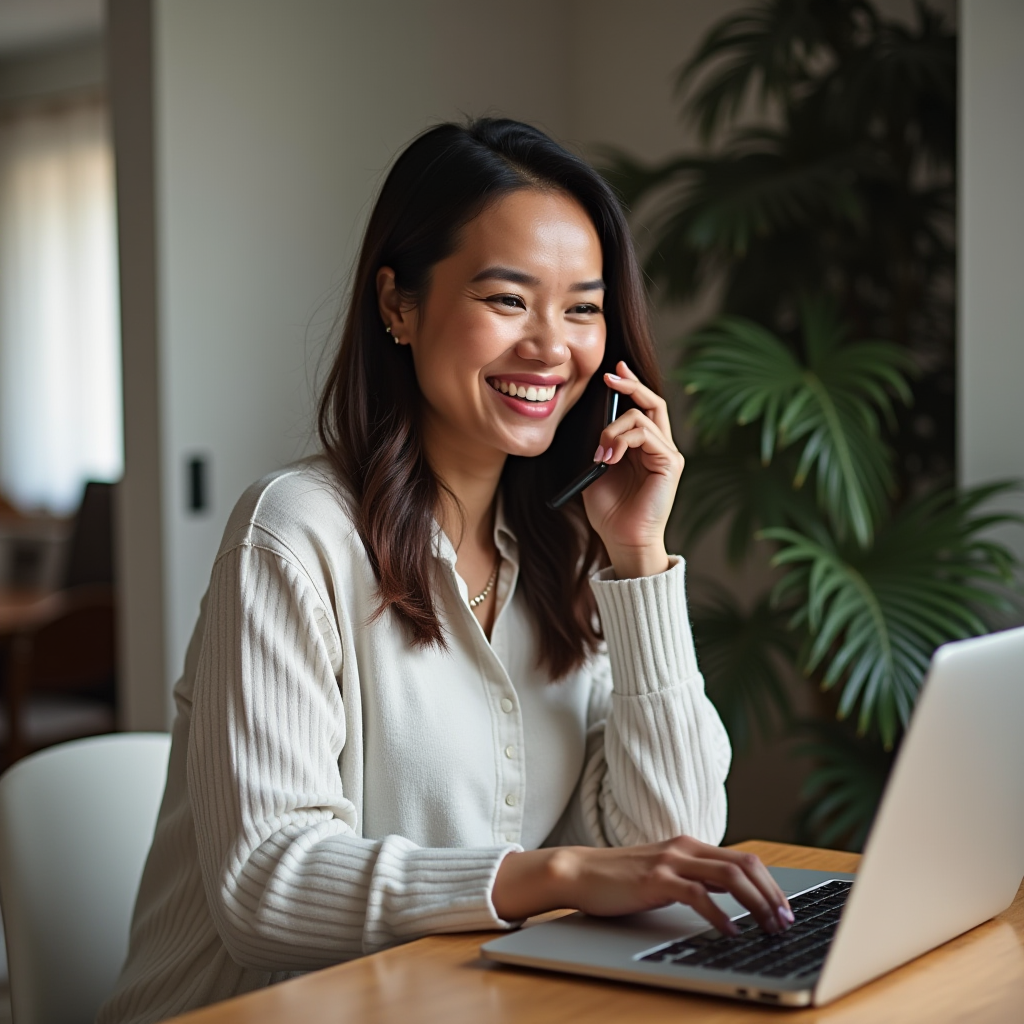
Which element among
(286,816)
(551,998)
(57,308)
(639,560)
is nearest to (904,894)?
(551,998)

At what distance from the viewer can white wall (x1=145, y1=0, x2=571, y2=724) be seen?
2.84 m

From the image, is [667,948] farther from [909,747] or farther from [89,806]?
[89,806]

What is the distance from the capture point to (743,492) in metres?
2.40

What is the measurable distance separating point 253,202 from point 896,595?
160cm

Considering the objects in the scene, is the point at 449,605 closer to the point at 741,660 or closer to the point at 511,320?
the point at 511,320

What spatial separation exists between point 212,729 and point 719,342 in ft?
4.43

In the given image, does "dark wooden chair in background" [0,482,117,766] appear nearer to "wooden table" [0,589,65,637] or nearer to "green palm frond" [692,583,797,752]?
"wooden table" [0,589,65,637]

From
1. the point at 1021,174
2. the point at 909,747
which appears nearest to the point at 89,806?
the point at 909,747

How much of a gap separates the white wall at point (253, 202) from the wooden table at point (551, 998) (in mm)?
1991

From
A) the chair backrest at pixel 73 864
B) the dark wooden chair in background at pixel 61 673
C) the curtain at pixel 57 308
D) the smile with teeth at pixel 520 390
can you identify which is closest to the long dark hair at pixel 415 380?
the smile with teeth at pixel 520 390

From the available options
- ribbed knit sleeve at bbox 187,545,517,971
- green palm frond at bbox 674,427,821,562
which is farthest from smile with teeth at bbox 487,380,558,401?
green palm frond at bbox 674,427,821,562

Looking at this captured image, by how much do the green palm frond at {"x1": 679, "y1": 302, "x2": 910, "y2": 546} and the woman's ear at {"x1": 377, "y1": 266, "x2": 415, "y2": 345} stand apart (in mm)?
763

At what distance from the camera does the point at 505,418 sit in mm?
1474

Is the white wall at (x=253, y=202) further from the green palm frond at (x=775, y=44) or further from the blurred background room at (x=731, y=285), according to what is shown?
the green palm frond at (x=775, y=44)
